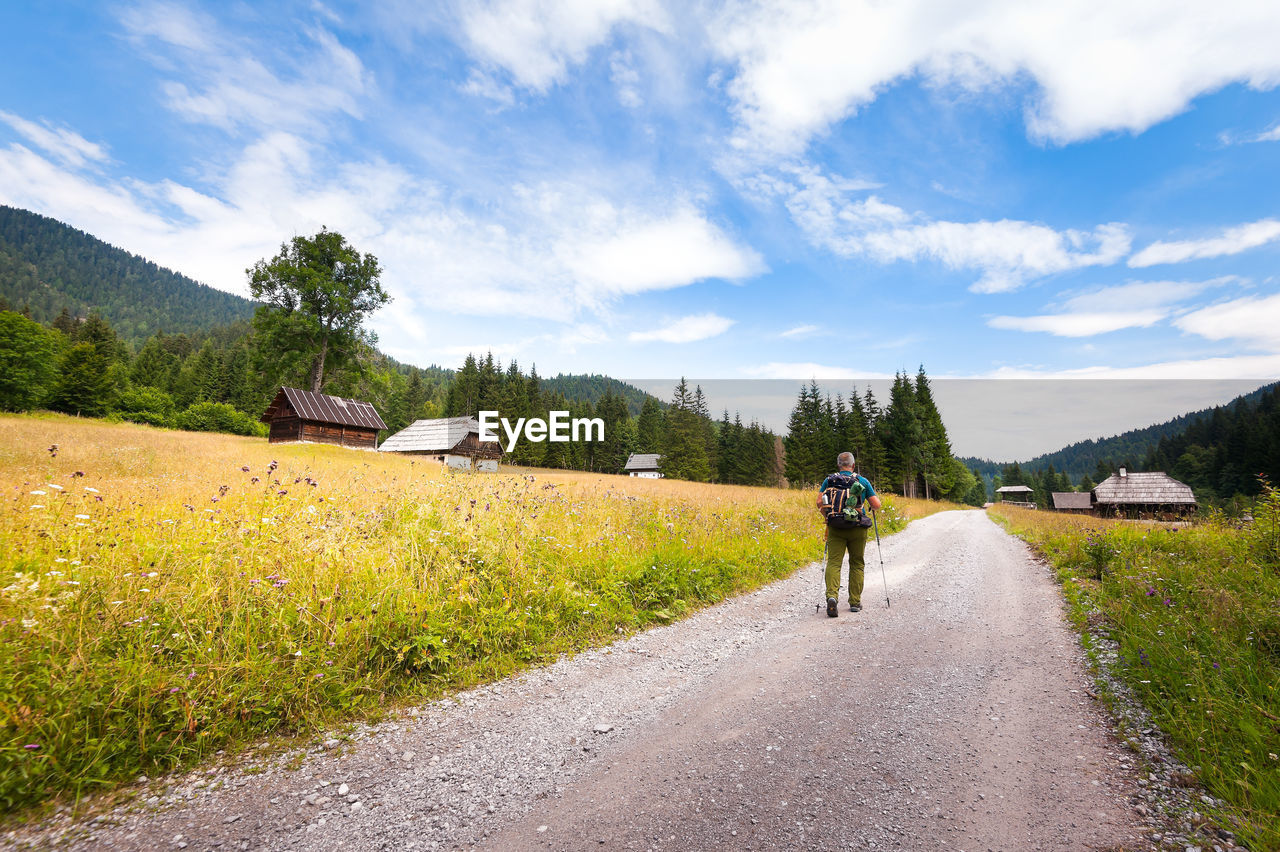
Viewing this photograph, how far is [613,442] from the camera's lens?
85250 mm

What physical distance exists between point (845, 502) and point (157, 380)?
9784 cm

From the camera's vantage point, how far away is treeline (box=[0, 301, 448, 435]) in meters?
43.4

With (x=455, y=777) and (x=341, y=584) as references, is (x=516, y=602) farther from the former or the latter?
(x=455, y=777)

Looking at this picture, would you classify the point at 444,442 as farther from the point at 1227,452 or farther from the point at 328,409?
the point at 1227,452

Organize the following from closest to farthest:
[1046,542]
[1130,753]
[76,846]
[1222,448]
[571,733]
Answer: [76,846], [1130,753], [571,733], [1046,542], [1222,448]

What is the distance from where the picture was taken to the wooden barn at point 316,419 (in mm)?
38469

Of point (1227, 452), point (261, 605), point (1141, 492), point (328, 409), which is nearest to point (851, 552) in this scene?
point (261, 605)

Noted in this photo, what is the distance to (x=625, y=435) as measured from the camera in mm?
87438

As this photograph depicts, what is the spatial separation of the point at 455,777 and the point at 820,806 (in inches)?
95.4

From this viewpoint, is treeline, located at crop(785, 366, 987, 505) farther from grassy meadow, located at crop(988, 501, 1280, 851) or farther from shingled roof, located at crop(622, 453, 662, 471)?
grassy meadow, located at crop(988, 501, 1280, 851)

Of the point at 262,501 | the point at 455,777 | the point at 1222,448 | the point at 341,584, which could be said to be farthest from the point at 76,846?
the point at 1222,448

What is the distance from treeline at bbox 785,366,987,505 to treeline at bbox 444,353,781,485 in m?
9.72

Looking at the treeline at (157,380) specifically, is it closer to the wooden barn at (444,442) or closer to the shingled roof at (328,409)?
the shingled roof at (328,409)

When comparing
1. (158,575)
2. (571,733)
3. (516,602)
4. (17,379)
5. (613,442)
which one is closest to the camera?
(571,733)
